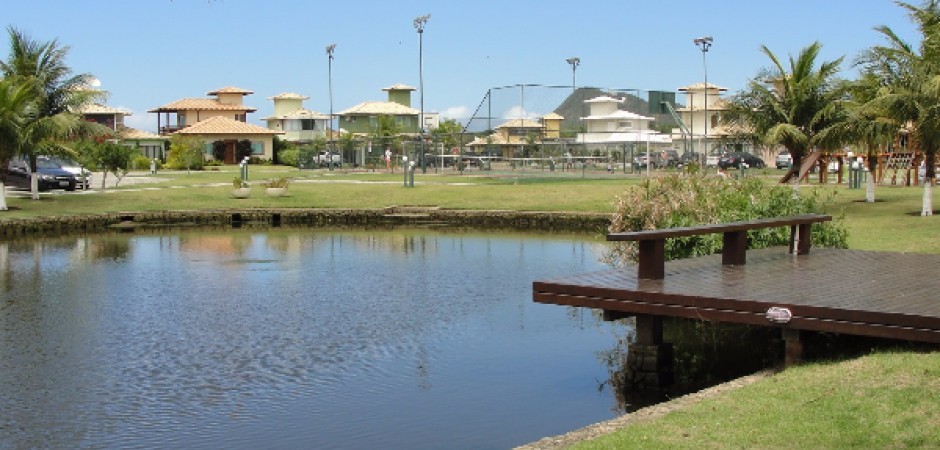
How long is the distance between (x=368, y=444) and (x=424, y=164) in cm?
4853

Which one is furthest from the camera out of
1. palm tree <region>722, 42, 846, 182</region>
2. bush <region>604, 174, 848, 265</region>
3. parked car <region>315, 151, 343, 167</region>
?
parked car <region>315, 151, 343, 167</region>

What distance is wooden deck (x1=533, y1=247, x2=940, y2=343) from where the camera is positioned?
11.3 m

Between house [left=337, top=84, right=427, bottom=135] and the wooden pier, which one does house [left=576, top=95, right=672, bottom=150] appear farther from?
house [left=337, top=84, right=427, bottom=135]

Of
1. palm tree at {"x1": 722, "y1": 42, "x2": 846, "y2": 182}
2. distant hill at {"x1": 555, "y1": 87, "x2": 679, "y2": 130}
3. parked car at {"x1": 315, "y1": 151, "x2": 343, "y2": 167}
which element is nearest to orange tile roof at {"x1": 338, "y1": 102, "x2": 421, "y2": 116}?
parked car at {"x1": 315, "y1": 151, "x2": 343, "y2": 167}

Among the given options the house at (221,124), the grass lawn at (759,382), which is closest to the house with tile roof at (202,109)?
the house at (221,124)

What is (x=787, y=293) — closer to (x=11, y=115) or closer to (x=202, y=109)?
(x=11, y=115)

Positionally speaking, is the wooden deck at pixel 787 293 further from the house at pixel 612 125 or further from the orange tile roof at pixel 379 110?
the orange tile roof at pixel 379 110

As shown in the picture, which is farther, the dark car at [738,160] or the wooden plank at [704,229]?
the dark car at [738,160]

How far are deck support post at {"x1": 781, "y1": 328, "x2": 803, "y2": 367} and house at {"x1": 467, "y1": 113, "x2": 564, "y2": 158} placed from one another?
39620mm

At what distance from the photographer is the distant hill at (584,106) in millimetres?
51938

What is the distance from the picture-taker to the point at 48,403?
13070mm

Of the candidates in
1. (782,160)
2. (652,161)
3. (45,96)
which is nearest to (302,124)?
(782,160)

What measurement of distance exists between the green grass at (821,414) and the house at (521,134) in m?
41.2

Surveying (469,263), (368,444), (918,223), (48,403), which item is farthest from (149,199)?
(368,444)
